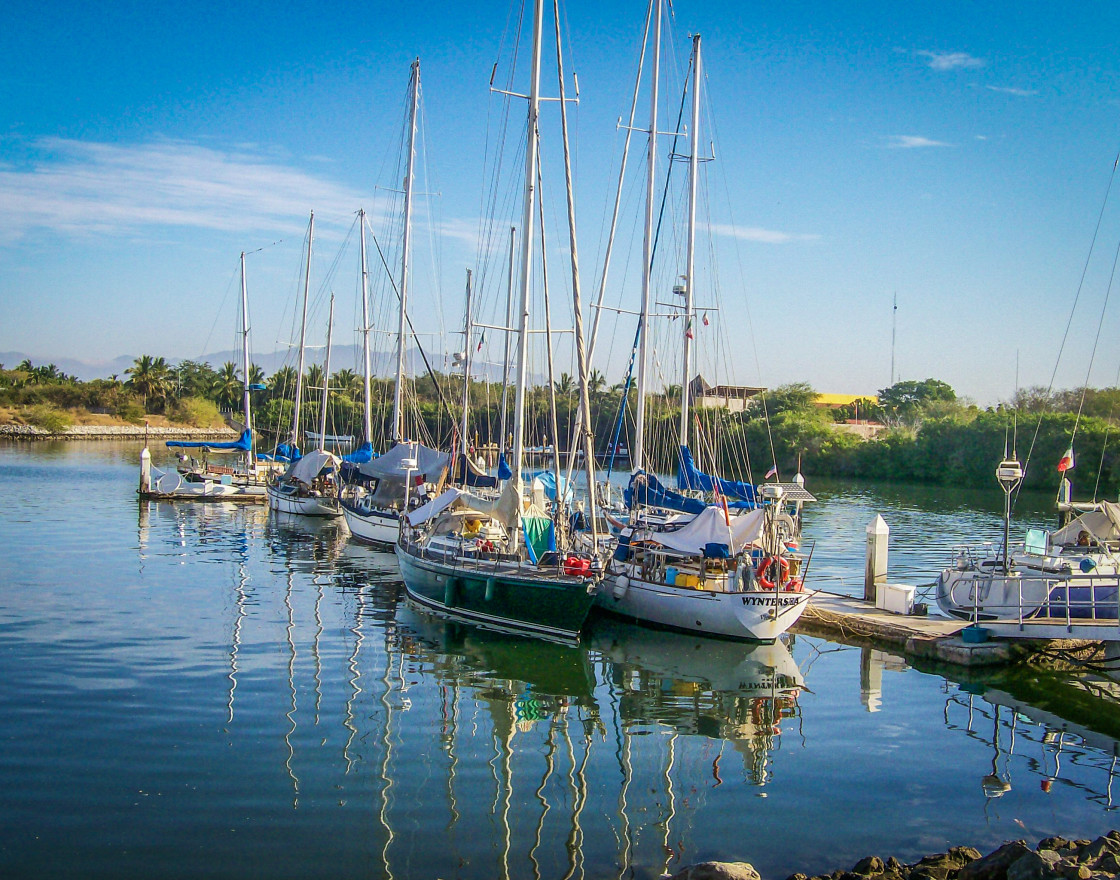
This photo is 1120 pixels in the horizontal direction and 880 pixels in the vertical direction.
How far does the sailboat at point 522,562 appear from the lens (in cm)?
2267

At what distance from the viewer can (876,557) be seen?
25641 mm

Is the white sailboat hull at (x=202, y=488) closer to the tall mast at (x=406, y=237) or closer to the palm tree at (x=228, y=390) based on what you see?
the tall mast at (x=406, y=237)

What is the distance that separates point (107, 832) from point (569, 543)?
15769 millimetres

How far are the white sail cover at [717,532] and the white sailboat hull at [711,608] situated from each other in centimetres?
117

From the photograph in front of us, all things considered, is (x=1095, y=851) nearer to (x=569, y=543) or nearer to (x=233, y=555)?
(x=569, y=543)

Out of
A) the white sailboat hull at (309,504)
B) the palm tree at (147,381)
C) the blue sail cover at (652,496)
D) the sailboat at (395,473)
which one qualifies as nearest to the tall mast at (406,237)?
the sailboat at (395,473)

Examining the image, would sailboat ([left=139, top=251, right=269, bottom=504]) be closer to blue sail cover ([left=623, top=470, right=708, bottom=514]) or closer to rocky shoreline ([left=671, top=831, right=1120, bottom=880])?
blue sail cover ([left=623, top=470, right=708, bottom=514])

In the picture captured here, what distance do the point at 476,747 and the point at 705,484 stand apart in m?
17.0

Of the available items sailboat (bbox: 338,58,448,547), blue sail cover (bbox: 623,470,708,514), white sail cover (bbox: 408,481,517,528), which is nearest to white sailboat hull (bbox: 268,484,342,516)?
sailboat (bbox: 338,58,448,547)

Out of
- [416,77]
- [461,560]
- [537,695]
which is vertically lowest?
[537,695]

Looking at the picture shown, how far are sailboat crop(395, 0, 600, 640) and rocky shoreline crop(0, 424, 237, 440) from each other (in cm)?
10189

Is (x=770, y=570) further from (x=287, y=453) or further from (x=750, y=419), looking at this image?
(x=750, y=419)

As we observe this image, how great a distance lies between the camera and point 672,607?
23.9m

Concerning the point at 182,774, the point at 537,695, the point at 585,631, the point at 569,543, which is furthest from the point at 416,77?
the point at 182,774
